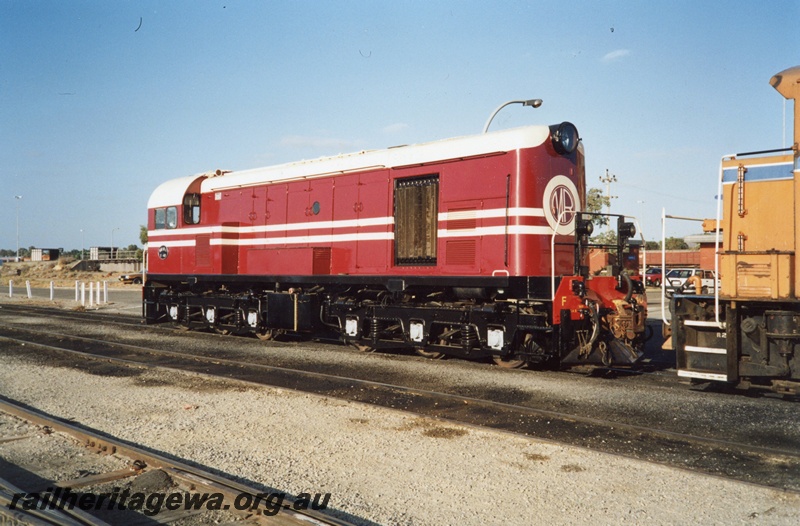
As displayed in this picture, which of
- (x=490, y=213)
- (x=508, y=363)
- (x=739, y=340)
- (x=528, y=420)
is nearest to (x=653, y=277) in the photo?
(x=508, y=363)

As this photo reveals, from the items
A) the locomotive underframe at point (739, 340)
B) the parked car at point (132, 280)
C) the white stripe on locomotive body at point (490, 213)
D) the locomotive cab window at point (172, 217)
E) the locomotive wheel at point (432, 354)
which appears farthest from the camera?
the parked car at point (132, 280)

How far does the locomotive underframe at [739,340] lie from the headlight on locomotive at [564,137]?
3.53 meters

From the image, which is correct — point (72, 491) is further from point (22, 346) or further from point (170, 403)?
point (22, 346)

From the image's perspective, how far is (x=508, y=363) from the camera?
415 inches

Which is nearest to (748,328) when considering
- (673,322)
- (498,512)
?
(673,322)

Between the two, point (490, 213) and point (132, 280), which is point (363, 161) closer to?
point (490, 213)

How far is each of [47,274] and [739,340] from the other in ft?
229

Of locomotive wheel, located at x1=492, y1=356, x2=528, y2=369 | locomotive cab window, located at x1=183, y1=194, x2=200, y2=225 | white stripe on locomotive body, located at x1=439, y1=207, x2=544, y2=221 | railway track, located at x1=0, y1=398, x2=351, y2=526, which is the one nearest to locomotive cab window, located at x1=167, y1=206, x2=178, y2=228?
locomotive cab window, located at x1=183, y1=194, x2=200, y2=225

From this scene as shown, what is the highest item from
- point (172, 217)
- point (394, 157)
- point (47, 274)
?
Answer: point (394, 157)

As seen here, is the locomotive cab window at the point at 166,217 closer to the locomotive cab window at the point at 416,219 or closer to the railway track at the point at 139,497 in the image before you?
the locomotive cab window at the point at 416,219

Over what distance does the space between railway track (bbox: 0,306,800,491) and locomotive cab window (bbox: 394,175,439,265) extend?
2.78 m

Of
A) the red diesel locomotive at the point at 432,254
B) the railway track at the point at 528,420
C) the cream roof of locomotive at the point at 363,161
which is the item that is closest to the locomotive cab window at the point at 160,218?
the cream roof of locomotive at the point at 363,161

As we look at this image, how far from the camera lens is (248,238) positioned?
15047mm

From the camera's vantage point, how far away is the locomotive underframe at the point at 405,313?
9.87 m
